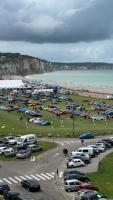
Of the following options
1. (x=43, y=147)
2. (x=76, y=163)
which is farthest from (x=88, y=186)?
(x=43, y=147)

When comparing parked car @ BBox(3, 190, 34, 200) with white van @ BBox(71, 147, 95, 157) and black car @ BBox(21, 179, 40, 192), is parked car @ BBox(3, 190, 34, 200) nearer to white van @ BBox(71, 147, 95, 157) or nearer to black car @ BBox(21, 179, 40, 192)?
black car @ BBox(21, 179, 40, 192)

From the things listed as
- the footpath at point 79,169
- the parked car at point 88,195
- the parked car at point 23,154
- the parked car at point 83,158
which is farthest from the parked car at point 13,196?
the parked car at point 23,154

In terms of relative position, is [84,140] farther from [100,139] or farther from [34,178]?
[34,178]

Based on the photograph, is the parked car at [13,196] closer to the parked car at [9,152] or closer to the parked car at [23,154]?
the parked car at [23,154]

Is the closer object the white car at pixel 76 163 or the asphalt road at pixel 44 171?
the asphalt road at pixel 44 171

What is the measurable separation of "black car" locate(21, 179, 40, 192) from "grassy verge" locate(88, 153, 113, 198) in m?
5.60

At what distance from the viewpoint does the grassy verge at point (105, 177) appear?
149 feet

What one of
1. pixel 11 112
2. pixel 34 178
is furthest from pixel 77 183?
pixel 11 112

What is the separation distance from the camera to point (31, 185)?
150 ft

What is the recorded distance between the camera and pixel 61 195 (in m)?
44.3

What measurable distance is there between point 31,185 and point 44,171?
27.4 feet

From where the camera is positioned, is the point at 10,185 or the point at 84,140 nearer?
the point at 10,185

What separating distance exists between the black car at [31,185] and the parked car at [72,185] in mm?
2586

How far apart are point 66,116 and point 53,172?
4719cm
